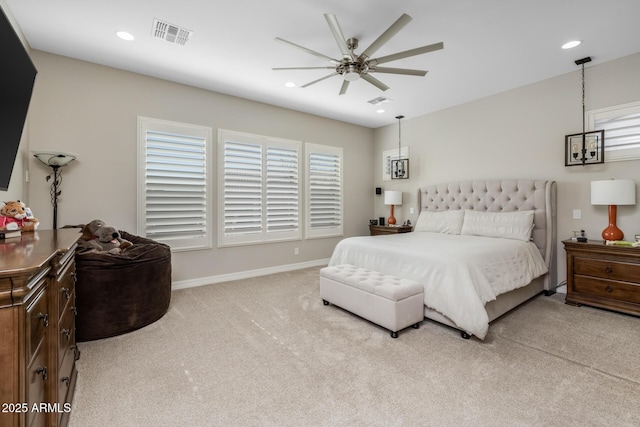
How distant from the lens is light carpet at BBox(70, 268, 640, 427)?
172cm

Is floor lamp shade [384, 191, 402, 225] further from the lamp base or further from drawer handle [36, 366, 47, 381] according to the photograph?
drawer handle [36, 366, 47, 381]

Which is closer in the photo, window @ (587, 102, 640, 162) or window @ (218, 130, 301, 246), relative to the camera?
window @ (587, 102, 640, 162)

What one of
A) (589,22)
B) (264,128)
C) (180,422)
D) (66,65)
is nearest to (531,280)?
(589,22)

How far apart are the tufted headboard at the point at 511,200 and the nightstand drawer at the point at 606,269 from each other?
1.51 ft

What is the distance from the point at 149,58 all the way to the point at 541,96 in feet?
17.1

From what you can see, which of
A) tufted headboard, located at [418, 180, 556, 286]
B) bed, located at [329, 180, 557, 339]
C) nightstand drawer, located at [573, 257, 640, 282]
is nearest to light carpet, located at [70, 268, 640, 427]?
bed, located at [329, 180, 557, 339]

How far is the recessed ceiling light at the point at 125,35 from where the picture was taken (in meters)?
2.91

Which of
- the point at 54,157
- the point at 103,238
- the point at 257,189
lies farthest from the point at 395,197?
the point at 54,157

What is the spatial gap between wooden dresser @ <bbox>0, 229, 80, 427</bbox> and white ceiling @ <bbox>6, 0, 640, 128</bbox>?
2313 mm

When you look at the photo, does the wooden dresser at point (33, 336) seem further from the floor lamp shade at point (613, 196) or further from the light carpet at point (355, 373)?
the floor lamp shade at point (613, 196)

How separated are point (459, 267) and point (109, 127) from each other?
437 centimetres

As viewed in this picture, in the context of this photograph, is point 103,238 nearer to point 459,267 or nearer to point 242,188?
point 242,188

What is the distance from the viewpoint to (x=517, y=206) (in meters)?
4.23

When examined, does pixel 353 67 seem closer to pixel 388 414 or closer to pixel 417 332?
pixel 417 332
